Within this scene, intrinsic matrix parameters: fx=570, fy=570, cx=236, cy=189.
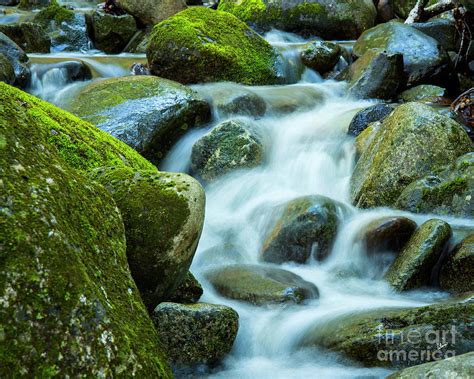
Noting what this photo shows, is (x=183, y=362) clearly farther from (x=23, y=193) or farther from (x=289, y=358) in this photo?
(x=23, y=193)

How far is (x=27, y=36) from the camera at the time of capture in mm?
13688

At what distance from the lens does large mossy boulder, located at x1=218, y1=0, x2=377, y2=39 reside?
1591 centimetres

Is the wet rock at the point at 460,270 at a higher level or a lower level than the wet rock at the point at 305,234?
higher

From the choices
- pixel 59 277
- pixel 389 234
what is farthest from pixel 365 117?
pixel 59 277

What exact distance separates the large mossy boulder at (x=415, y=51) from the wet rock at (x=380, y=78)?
21 centimetres

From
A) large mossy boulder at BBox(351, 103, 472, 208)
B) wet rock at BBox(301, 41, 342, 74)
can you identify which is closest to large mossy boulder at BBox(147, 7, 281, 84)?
wet rock at BBox(301, 41, 342, 74)

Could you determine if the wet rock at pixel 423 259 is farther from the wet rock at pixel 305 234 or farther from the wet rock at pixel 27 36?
the wet rock at pixel 27 36

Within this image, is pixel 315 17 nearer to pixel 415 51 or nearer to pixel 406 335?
pixel 415 51

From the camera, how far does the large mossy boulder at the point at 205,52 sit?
1069 centimetres

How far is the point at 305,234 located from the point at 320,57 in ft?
24.4

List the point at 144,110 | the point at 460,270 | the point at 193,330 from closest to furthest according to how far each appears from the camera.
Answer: the point at 193,330 → the point at 460,270 → the point at 144,110

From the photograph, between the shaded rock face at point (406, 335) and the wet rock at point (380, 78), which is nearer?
the shaded rock face at point (406, 335)

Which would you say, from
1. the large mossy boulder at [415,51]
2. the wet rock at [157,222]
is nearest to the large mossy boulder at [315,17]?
the large mossy boulder at [415,51]

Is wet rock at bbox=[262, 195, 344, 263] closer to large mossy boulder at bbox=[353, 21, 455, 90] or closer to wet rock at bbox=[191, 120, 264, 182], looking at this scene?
wet rock at bbox=[191, 120, 264, 182]
